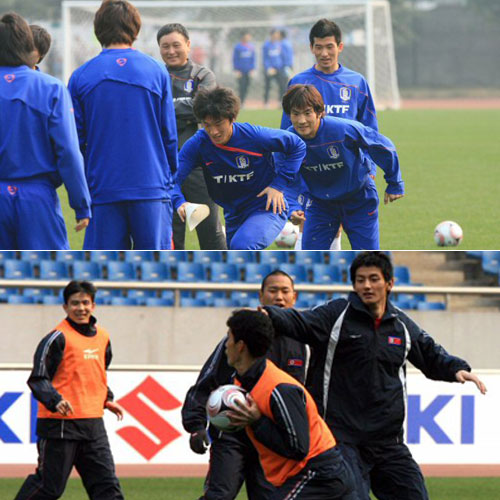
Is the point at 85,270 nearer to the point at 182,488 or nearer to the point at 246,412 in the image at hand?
the point at 182,488

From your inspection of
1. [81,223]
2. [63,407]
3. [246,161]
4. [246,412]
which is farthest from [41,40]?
[246,412]

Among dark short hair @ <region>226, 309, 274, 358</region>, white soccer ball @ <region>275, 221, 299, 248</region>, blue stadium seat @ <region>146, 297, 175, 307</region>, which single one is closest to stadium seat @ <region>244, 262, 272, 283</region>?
white soccer ball @ <region>275, 221, 299, 248</region>

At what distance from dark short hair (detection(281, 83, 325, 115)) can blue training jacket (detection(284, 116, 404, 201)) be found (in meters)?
0.20

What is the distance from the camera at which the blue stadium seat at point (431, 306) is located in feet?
31.9

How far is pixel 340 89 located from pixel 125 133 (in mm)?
2029

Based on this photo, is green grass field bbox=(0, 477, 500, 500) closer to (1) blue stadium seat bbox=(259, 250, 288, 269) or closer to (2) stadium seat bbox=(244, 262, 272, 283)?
(2) stadium seat bbox=(244, 262, 272, 283)

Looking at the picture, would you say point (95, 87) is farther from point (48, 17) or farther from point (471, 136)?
point (48, 17)

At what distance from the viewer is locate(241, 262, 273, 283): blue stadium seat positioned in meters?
10.1

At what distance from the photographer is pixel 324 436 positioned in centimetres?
400

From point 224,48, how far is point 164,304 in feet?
60.9

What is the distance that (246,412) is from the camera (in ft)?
12.6

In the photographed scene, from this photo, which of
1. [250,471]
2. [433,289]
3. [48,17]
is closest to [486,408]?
[433,289]

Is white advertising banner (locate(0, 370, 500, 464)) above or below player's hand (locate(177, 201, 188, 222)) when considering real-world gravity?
below

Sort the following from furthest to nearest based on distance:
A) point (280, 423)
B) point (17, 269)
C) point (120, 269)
Answer: point (120, 269) < point (17, 269) < point (280, 423)
